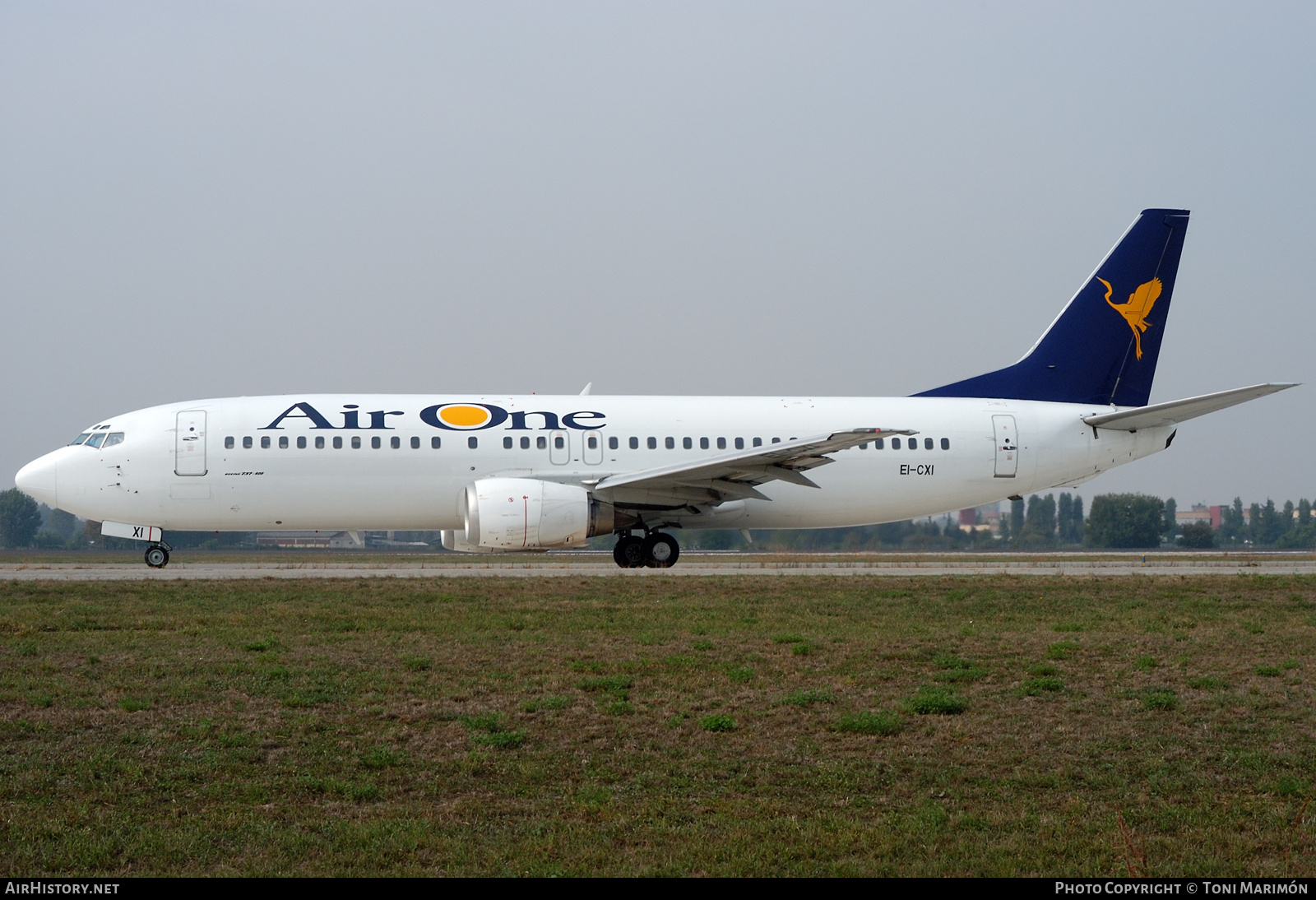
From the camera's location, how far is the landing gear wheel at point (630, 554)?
24453 mm

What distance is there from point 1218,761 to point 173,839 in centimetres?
670

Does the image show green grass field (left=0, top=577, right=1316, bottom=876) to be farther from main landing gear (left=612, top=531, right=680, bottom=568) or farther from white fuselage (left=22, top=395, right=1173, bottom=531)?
main landing gear (left=612, top=531, right=680, bottom=568)

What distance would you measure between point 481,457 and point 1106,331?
47.5ft

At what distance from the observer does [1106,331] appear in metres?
26.8

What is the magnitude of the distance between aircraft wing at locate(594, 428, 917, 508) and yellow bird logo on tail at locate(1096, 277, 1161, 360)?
24.5 feet

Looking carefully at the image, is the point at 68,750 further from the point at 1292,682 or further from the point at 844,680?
the point at 1292,682

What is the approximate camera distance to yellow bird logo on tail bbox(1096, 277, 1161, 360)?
88.2ft

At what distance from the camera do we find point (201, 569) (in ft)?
82.1

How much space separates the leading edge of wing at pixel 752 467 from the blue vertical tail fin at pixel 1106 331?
208 inches

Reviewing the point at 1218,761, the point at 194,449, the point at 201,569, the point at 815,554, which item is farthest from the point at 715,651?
the point at 815,554

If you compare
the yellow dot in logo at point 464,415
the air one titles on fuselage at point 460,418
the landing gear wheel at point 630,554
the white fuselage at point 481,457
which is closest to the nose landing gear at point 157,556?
the white fuselage at point 481,457

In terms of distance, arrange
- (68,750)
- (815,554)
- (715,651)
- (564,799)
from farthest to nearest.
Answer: (815,554) < (715,651) < (68,750) < (564,799)

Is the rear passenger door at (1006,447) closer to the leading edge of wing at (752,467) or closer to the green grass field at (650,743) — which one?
the leading edge of wing at (752,467)

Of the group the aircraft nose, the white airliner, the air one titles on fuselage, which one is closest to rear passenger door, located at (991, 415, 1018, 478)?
the white airliner
